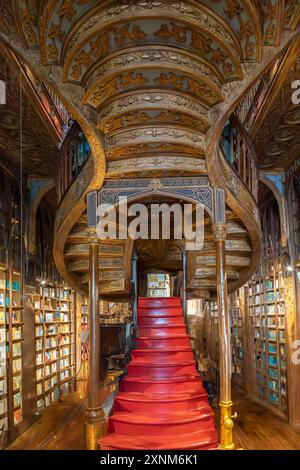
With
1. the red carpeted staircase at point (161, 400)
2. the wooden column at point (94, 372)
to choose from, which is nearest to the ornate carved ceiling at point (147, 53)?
the wooden column at point (94, 372)

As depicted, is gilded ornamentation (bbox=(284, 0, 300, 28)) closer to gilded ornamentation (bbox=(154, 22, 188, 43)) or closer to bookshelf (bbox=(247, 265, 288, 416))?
gilded ornamentation (bbox=(154, 22, 188, 43))

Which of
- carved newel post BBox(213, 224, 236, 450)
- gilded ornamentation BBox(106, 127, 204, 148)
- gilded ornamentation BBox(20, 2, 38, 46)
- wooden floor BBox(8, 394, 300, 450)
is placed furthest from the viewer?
wooden floor BBox(8, 394, 300, 450)

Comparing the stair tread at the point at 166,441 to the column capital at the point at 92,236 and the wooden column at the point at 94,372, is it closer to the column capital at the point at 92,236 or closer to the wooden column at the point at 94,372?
the wooden column at the point at 94,372

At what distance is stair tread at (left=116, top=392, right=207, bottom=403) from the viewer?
166 inches

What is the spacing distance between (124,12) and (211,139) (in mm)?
1323

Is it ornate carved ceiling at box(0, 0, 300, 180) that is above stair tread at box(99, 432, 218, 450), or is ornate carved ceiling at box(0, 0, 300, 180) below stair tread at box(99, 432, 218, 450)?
above

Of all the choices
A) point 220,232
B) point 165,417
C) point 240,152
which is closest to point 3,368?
point 165,417

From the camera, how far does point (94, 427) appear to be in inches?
→ 157

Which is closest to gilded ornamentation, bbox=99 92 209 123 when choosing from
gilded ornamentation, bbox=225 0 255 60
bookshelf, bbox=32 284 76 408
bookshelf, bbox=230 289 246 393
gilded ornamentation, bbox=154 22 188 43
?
gilded ornamentation, bbox=154 22 188 43

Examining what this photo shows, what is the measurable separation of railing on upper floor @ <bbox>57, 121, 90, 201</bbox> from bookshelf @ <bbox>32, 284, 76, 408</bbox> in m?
2.52

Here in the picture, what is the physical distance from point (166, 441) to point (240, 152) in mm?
2902

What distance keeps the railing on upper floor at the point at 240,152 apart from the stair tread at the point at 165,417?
2.27m

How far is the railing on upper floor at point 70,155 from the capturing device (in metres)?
4.66
